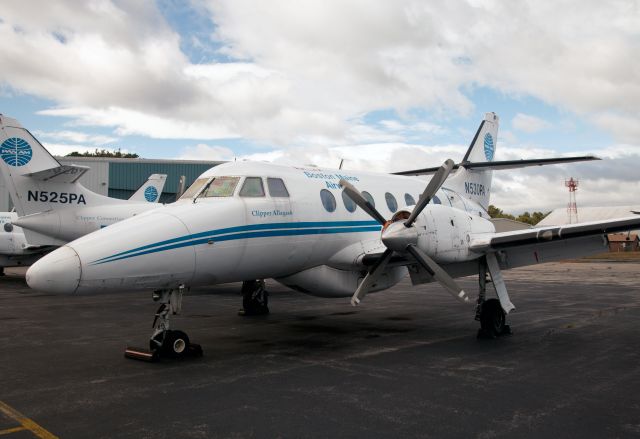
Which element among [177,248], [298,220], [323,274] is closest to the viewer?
[177,248]

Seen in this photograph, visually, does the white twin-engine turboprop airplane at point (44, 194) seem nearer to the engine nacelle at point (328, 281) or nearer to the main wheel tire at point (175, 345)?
the engine nacelle at point (328, 281)

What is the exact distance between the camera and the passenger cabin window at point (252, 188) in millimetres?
9273

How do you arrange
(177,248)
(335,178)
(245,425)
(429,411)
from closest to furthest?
1. (245,425)
2. (429,411)
3. (177,248)
4. (335,178)

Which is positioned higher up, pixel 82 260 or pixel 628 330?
pixel 82 260

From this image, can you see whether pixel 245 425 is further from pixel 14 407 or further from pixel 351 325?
pixel 351 325

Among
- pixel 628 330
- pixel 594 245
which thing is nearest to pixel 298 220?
pixel 594 245

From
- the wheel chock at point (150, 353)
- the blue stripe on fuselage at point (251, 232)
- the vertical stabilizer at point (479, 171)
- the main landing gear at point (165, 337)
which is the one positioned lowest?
the wheel chock at point (150, 353)

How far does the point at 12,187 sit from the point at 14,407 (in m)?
14.9

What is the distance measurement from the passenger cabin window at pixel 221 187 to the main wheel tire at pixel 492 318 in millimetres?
5501

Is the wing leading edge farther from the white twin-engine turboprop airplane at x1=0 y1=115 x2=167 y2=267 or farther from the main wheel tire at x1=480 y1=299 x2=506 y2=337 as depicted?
the white twin-engine turboprop airplane at x1=0 y1=115 x2=167 y2=267

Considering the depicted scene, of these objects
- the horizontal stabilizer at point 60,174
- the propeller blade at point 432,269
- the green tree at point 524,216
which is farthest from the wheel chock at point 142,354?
the green tree at point 524,216

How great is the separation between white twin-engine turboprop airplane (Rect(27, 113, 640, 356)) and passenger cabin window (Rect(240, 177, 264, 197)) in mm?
24

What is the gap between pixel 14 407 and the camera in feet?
19.4

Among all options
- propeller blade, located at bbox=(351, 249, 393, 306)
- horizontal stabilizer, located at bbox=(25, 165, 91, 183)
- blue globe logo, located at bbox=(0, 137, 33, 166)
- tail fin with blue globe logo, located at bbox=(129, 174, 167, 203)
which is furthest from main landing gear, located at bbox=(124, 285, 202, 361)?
tail fin with blue globe logo, located at bbox=(129, 174, 167, 203)
